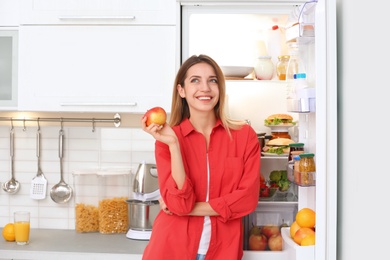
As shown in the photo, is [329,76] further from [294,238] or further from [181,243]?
[181,243]

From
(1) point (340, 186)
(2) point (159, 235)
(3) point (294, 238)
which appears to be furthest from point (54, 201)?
(1) point (340, 186)

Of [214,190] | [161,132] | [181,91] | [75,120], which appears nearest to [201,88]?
[181,91]

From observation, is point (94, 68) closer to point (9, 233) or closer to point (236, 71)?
point (236, 71)

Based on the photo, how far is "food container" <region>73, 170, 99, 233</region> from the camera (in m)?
3.20

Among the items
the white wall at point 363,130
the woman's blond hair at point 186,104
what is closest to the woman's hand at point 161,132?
the woman's blond hair at point 186,104

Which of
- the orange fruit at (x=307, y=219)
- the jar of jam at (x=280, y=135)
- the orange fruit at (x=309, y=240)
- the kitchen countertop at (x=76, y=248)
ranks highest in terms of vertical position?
the jar of jam at (x=280, y=135)

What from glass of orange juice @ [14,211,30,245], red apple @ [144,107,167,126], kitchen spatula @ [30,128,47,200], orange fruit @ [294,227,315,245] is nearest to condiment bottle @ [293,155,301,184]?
orange fruit @ [294,227,315,245]

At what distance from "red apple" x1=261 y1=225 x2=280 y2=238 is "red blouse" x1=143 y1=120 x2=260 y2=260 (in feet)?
0.88

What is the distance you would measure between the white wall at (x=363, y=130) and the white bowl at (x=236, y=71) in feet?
4.08

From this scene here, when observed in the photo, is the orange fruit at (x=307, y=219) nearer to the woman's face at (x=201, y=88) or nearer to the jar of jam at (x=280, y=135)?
the woman's face at (x=201, y=88)

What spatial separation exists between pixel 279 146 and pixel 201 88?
1.60 feet

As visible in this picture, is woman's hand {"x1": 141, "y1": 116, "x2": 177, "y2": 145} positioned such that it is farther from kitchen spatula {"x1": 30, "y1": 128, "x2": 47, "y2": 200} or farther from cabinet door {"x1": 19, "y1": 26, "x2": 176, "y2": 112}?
kitchen spatula {"x1": 30, "y1": 128, "x2": 47, "y2": 200}

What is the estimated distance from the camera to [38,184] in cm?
331

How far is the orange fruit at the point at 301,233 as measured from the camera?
1.92 m
